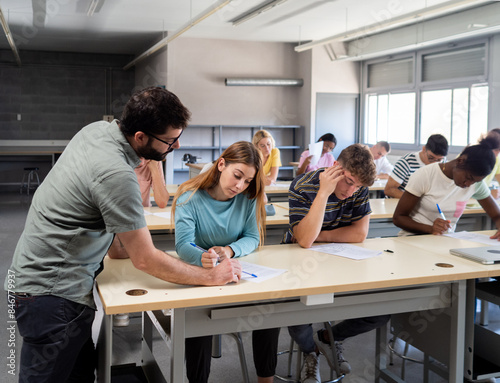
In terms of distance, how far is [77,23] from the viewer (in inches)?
356

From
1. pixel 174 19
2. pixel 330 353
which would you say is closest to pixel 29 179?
pixel 174 19

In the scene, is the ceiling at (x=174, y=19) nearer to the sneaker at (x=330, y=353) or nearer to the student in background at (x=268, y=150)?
the student in background at (x=268, y=150)

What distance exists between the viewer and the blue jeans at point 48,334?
62.9 inches

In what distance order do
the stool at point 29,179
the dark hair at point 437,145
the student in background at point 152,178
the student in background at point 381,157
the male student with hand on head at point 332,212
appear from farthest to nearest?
the stool at point 29,179 < the student in background at point 381,157 < the dark hair at point 437,145 < the student in background at point 152,178 < the male student with hand on head at point 332,212

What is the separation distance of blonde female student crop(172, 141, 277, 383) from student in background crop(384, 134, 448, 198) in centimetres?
251

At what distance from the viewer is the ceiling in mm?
→ 7367

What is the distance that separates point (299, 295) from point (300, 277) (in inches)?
5.8

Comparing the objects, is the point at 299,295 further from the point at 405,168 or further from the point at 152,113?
the point at 405,168

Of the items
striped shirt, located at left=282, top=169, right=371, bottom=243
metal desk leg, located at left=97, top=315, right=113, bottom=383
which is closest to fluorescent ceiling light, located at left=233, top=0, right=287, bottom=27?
striped shirt, located at left=282, top=169, right=371, bottom=243

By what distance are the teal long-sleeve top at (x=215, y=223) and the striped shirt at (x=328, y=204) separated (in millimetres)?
328

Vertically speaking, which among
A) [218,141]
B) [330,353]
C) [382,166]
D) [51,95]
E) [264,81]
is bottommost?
[330,353]

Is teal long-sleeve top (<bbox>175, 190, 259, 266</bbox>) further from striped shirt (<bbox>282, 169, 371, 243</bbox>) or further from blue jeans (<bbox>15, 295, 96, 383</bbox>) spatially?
blue jeans (<bbox>15, 295, 96, 383</bbox>)

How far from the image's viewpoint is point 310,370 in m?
2.52

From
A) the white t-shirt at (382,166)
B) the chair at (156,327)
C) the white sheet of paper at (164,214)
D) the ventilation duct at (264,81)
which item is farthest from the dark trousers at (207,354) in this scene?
the ventilation duct at (264,81)
